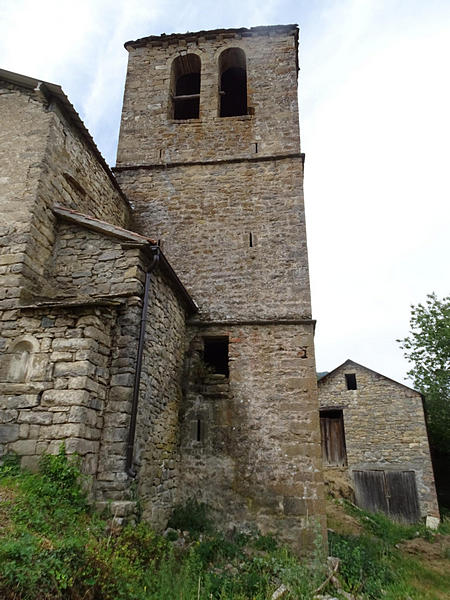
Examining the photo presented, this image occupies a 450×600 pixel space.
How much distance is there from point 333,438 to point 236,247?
359 inches

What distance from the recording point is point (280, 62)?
10922 mm

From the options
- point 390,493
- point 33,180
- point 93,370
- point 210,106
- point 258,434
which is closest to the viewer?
point 93,370

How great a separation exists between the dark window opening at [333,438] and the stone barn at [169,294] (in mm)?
7287

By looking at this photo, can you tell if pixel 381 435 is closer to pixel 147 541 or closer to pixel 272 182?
pixel 272 182

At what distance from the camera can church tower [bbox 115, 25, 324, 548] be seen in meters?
7.04

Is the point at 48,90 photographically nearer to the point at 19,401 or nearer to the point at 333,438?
the point at 19,401

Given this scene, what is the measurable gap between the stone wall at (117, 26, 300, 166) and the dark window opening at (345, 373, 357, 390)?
29.1 feet

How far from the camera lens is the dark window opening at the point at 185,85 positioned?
37.6 ft

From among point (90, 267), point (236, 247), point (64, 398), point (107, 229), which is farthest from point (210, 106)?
point (64, 398)

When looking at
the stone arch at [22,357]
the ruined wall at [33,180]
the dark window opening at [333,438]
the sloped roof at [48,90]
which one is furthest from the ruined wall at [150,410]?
the dark window opening at [333,438]

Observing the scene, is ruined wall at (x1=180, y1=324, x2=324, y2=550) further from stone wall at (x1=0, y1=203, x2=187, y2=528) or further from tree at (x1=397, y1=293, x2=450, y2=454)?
tree at (x1=397, y1=293, x2=450, y2=454)

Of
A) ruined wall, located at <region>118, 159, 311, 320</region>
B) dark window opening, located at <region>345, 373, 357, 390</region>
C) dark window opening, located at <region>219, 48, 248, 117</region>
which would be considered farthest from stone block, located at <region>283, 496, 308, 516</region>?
dark window opening, located at <region>219, 48, 248, 117</region>

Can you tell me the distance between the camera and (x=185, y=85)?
480 inches

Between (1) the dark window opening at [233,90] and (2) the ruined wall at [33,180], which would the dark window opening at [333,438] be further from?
(2) the ruined wall at [33,180]
